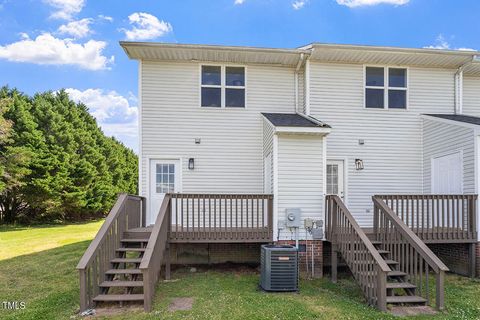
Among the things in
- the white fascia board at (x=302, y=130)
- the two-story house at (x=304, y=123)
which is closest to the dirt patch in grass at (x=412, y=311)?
the two-story house at (x=304, y=123)

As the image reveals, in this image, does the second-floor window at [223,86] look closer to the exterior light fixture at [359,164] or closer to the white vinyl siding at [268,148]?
the white vinyl siding at [268,148]

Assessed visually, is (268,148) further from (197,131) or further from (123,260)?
(123,260)

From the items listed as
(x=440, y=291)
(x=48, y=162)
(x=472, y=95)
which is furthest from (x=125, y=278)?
(x=48, y=162)

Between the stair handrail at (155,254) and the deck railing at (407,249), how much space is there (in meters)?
4.44

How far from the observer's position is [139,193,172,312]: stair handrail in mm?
5402

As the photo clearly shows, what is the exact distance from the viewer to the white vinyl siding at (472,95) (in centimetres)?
1009

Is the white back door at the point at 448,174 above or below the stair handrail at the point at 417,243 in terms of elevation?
above

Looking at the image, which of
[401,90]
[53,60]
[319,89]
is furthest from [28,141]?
[401,90]

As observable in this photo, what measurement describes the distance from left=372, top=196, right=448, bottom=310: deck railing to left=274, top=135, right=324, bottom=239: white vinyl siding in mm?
1265

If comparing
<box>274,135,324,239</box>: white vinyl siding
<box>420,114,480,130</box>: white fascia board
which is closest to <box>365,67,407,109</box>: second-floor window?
<box>420,114,480,130</box>: white fascia board

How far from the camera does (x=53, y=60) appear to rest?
79.7 ft

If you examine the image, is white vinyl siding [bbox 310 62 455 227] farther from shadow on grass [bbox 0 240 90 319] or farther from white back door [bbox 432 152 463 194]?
shadow on grass [bbox 0 240 90 319]

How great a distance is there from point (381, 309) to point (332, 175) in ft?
14.5

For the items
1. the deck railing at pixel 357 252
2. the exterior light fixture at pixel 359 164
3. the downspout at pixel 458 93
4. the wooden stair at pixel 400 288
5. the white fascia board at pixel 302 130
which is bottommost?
the wooden stair at pixel 400 288
